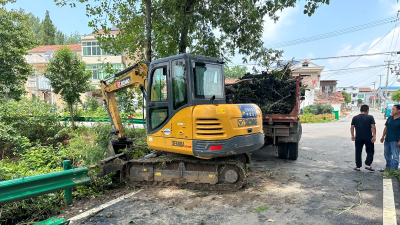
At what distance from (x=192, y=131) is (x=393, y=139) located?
495 cm

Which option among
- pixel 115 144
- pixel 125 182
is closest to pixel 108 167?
pixel 125 182

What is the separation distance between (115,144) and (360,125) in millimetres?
6660

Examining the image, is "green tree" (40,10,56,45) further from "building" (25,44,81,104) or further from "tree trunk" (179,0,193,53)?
"tree trunk" (179,0,193,53)

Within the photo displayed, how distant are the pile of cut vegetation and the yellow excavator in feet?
7.91

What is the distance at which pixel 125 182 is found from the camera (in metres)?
5.54

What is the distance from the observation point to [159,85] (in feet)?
17.5

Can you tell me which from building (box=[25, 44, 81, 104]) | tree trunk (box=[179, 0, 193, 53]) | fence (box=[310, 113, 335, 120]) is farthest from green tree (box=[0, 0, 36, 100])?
fence (box=[310, 113, 335, 120])

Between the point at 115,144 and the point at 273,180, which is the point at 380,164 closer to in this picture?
the point at 273,180

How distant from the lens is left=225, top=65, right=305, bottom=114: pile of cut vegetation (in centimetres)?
785

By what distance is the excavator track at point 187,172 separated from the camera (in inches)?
201

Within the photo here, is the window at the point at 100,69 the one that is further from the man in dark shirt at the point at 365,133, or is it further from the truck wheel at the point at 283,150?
the man in dark shirt at the point at 365,133

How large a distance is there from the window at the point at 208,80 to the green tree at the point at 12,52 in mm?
14875

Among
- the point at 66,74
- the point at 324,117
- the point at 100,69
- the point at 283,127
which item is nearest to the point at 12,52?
the point at 66,74

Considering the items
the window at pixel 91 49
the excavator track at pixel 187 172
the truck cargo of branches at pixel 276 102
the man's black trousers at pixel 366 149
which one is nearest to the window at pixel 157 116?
the excavator track at pixel 187 172
